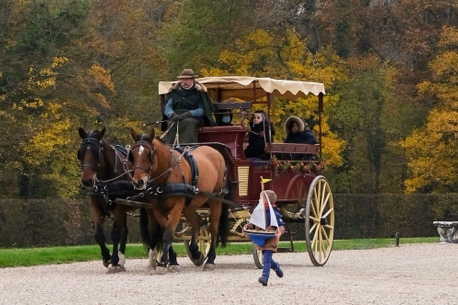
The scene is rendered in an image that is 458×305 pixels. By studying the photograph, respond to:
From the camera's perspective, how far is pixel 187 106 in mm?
18797

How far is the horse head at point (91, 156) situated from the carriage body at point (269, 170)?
6.17ft

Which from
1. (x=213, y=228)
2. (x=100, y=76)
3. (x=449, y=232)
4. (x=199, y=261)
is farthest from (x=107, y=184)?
(x=100, y=76)

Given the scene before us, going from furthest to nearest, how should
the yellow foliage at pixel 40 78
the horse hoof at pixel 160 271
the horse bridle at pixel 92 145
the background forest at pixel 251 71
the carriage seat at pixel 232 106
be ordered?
1. the background forest at pixel 251 71
2. the yellow foliage at pixel 40 78
3. the carriage seat at pixel 232 106
4. the horse bridle at pixel 92 145
5. the horse hoof at pixel 160 271

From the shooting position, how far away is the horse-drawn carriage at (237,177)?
17156 millimetres

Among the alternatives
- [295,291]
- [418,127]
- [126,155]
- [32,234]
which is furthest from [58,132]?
[295,291]

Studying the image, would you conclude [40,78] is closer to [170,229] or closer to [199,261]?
[199,261]

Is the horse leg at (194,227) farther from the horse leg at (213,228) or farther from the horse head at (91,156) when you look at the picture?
the horse head at (91,156)

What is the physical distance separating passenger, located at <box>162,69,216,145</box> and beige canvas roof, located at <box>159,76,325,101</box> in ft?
1.96

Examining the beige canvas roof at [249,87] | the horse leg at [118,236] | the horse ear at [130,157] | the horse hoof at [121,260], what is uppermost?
the beige canvas roof at [249,87]

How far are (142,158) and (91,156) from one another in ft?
3.15

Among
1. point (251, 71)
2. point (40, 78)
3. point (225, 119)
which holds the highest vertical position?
point (251, 71)

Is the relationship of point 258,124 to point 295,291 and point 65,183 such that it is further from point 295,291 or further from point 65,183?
point 65,183

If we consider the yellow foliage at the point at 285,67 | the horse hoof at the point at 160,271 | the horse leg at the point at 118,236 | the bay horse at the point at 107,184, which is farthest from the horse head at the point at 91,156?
Answer: the yellow foliage at the point at 285,67

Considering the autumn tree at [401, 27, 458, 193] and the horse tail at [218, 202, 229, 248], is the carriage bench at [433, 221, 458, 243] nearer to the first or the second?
the autumn tree at [401, 27, 458, 193]
